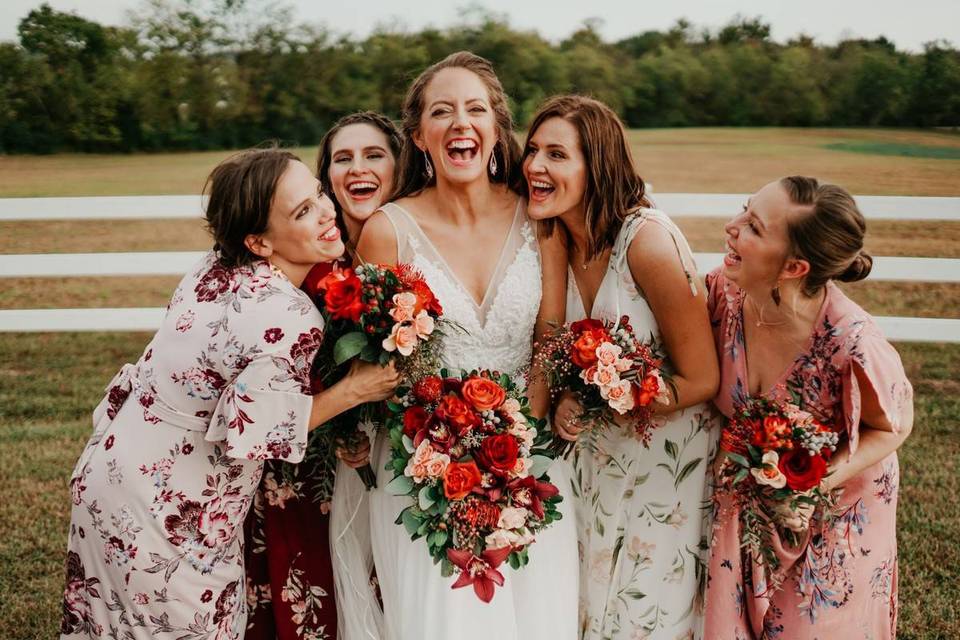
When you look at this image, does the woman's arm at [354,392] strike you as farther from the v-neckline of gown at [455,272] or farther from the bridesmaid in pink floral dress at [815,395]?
the bridesmaid in pink floral dress at [815,395]

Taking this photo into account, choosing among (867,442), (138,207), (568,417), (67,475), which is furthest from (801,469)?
(138,207)

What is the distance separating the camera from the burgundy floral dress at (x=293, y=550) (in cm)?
Answer: 378

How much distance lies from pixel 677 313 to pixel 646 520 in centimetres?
95

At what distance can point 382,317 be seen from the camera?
3.13 metres

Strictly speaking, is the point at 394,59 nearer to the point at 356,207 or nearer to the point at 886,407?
the point at 356,207

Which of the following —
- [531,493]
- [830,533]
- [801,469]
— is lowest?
[830,533]

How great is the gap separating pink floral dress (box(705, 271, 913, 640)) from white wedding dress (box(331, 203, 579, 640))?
0.67m

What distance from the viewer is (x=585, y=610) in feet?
12.6

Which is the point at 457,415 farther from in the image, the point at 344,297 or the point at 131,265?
the point at 131,265

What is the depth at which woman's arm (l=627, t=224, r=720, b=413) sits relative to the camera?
346cm

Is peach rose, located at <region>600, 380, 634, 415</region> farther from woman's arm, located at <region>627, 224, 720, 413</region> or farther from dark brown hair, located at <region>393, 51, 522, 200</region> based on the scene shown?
dark brown hair, located at <region>393, 51, 522, 200</region>

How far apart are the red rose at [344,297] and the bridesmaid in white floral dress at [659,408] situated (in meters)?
0.94

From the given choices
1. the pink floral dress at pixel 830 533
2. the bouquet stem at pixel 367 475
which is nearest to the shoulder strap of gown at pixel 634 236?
the pink floral dress at pixel 830 533

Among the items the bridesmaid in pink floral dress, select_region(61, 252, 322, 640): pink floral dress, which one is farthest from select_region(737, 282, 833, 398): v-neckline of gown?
select_region(61, 252, 322, 640): pink floral dress
